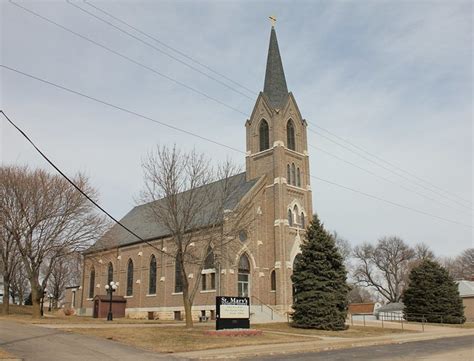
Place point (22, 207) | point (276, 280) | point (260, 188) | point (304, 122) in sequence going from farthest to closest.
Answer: point (304, 122)
point (260, 188)
point (276, 280)
point (22, 207)

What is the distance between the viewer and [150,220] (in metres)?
48.8

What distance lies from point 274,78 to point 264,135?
7135mm

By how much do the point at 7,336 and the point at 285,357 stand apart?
1201cm

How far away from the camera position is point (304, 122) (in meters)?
50.4

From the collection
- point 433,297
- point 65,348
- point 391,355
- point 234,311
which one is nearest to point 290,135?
point 433,297

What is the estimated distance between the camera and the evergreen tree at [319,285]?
103ft

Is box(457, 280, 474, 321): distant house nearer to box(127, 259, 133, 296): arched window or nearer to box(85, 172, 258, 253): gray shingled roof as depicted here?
box(85, 172, 258, 253): gray shingled roof

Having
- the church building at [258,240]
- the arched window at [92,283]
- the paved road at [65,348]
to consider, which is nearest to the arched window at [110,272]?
the church building at [258,240]

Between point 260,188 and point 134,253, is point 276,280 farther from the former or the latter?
point 134,253

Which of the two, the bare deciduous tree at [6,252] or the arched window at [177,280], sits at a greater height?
the bare deciduous tree at [6,252]

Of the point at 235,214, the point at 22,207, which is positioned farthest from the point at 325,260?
the point at 22,207

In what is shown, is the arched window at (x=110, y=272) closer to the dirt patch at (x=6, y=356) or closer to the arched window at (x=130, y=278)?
the arched window at (x=130, y=278)

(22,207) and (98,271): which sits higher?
(22,207)

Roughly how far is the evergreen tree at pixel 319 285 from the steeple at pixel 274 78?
18.5 metres
